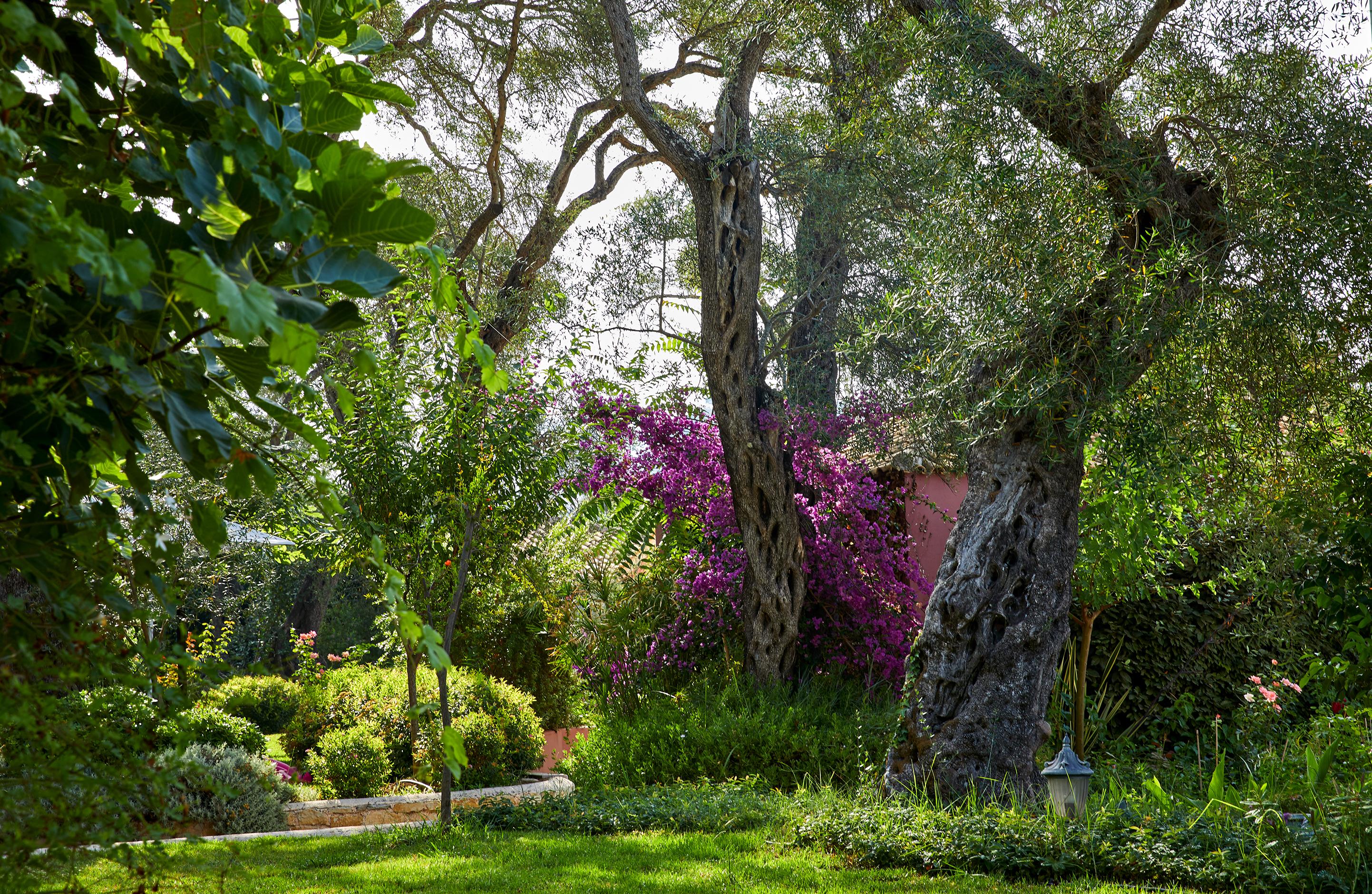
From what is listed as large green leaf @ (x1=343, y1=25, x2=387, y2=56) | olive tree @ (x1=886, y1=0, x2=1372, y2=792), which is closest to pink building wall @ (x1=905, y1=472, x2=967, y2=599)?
olive tree @ (x1=886, y1=0, x2=1372, y2=792)

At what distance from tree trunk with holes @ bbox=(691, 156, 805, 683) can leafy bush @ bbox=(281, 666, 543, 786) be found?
8.35 ft

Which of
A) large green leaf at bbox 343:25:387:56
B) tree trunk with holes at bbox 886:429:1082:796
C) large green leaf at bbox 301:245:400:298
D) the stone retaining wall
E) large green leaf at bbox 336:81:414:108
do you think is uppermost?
large green leaf at bbox 343:25:387:56

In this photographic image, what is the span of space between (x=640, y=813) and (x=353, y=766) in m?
3.24

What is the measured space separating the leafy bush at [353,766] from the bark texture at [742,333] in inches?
149

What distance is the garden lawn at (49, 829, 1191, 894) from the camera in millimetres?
4844

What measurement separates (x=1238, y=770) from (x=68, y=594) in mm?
8504

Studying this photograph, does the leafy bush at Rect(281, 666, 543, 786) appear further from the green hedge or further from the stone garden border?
the green hedge

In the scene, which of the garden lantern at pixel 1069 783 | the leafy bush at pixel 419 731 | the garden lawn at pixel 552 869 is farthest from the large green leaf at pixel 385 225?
the leafy bush at pixel 419 731

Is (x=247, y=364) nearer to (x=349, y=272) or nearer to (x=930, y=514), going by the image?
(x=349, y=272)

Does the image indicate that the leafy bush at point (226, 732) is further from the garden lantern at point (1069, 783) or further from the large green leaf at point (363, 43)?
the large green leaf at point (363, 43)

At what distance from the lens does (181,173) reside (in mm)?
1273

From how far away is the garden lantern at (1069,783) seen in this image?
17.0 feet

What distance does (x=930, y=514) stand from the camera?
11.5m

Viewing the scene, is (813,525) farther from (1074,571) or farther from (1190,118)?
(1190,118)
